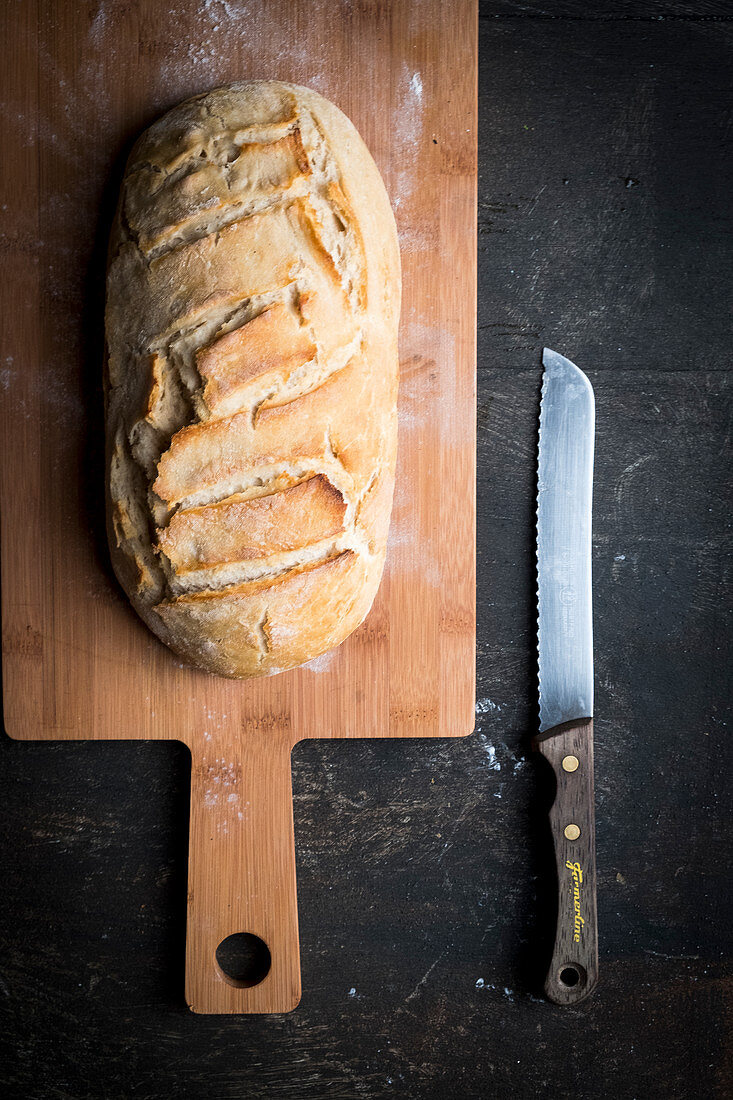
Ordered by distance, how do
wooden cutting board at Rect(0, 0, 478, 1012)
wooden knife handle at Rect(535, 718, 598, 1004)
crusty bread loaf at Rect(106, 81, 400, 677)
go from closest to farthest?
crusty bread loaf at Rect(106, 81, 400, 677) → wooden cutting board at Rect(0, 0, 478, 1012) → wooden knife handle at Rect(535, 718, 598, 1004)

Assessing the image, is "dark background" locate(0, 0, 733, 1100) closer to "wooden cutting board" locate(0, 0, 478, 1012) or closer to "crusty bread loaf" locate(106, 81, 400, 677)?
"wooden cutting board" locate(0, 0, 478, 1012)

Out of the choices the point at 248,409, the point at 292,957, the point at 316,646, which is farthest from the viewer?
the point at 292,957

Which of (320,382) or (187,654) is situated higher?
(320,382)

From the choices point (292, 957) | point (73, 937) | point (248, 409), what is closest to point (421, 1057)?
point (292, 957)

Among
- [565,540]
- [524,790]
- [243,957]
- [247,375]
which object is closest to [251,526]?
[247,375]

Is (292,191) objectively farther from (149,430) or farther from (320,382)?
(149,430)

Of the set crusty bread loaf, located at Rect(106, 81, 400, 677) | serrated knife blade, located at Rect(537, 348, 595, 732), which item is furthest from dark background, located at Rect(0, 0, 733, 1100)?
crusty bread loaf, located at Rect(106, 81, 400, 677)

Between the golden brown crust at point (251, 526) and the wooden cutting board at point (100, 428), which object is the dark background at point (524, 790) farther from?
the golden brown crust at point (251, 526)
